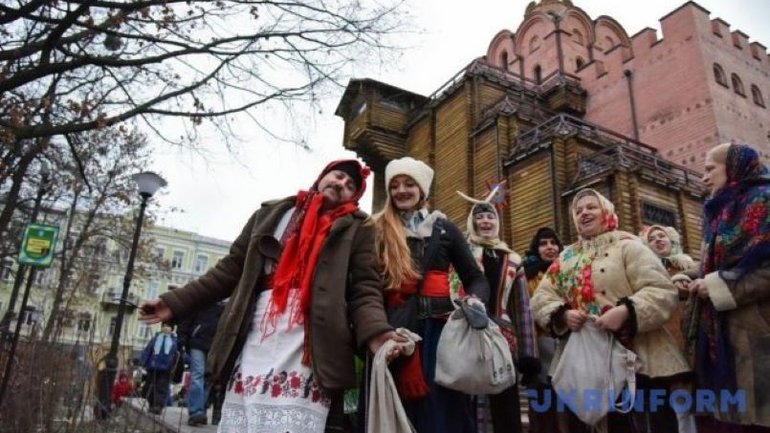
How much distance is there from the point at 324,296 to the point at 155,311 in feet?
2.84

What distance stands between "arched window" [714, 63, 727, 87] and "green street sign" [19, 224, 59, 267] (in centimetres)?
2158

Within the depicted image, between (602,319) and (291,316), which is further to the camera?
(602,319)

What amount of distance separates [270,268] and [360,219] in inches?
21.0

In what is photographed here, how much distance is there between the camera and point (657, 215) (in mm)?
16453

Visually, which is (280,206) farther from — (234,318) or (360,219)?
(234,318)

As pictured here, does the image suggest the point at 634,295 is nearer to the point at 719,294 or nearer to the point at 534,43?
the point at 719,294

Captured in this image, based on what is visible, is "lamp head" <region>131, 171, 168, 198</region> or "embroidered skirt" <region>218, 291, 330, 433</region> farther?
"lamp head" <region>131, 171, 168, 198</region>

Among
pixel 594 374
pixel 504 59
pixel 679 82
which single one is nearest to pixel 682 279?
pixel 594 374

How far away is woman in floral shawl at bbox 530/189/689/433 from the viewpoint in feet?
10.3

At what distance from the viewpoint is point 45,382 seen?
4.58 metres

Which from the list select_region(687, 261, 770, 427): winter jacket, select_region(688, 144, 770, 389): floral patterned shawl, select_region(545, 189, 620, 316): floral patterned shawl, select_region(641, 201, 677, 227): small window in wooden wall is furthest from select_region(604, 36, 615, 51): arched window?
select_region(687, 261, 770, 427): winter jacket

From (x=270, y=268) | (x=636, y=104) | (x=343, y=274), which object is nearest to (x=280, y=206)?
(x=270, y=268)

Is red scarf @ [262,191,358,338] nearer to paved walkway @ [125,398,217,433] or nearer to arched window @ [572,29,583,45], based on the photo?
paved walkway @ [125,398,217,433]

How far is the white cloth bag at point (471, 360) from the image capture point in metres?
2.53
